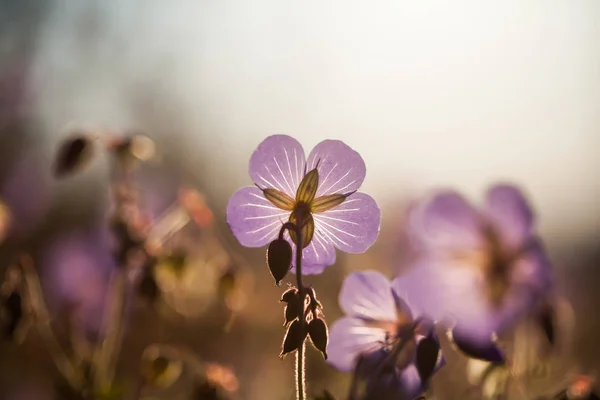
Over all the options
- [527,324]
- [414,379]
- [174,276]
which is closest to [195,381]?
[174,276]

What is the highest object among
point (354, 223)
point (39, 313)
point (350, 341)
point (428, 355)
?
point (354, 223)

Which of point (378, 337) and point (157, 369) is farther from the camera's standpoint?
point (157, 369)

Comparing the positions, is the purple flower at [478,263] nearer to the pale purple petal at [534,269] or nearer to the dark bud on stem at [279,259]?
the pale purple petal at [534,269]

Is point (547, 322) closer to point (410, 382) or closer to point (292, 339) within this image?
point (410, 382)

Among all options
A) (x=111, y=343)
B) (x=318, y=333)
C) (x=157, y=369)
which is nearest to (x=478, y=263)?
(x=318, y=333)

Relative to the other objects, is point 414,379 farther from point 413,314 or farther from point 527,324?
point 527,324

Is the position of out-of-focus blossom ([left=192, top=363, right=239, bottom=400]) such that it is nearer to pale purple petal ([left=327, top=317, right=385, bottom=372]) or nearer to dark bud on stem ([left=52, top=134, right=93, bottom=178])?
pale purple petal ([left=327, top=317, right=385, bottom=372])

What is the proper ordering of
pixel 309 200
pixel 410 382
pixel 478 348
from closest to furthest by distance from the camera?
1. pixel 478 348
2. pixel 410 382
3. pixel 309 200
